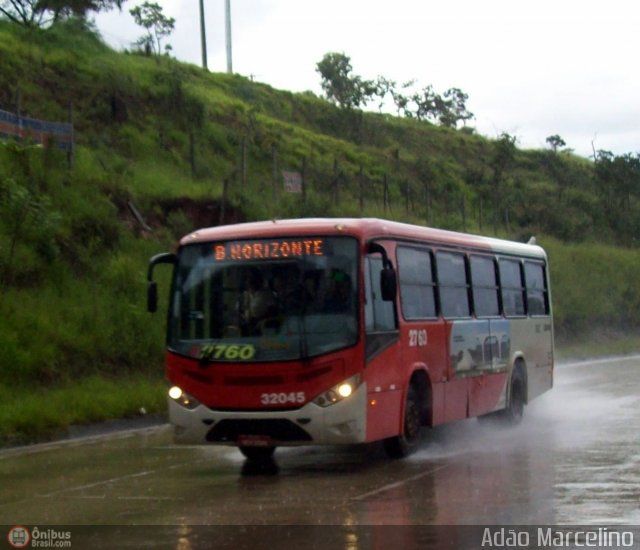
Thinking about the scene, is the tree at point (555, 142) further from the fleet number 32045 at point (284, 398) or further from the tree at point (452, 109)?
the fleet number 32045 at point (284, 398)

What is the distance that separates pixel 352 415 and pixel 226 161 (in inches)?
1287

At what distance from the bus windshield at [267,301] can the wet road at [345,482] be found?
4.81 ft

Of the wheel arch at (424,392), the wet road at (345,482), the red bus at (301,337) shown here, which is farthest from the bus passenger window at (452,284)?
the wet road at (345,482)

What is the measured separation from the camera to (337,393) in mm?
13445

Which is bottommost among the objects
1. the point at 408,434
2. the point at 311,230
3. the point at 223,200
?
the point at 408,434

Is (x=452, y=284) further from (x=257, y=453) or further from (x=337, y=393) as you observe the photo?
(x=337, y=393)

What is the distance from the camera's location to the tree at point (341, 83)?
85.8m

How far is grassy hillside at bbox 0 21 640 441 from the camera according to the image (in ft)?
72.5

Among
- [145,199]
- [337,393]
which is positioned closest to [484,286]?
[337,393]

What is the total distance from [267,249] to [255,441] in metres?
2.19

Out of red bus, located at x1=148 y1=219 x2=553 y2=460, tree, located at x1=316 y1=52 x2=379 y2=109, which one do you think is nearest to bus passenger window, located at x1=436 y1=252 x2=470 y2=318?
red bus, located at x1=148 y1=219 x2=553 y2=460

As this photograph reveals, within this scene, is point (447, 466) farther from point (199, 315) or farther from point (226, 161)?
point (226, 161)

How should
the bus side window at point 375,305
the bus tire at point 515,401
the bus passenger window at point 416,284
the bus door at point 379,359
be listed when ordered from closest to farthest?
the bus door at point 379,359, the bus side window at point 375,305, the bus passenger window at point 416,284, the bus tire at point 515,401

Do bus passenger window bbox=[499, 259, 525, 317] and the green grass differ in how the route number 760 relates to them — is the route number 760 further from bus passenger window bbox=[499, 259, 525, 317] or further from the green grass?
the green grass
